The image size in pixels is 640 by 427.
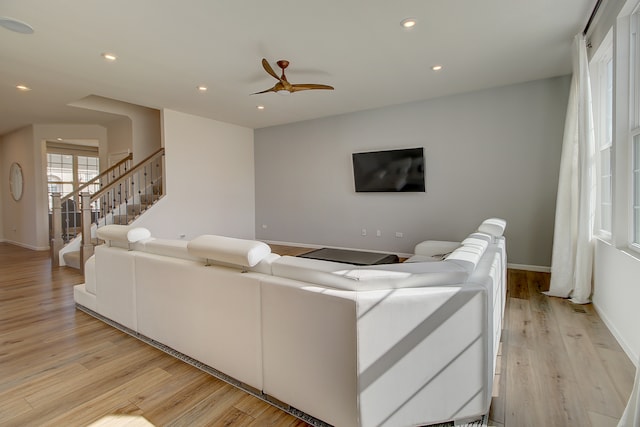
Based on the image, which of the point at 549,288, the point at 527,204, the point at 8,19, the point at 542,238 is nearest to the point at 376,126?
the point at 527,204

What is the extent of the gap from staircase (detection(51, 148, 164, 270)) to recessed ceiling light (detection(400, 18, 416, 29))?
15.6ft

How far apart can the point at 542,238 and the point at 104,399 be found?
5336 mm

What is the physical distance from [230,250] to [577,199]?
371 cm

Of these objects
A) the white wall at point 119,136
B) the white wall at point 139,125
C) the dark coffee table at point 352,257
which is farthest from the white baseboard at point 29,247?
the dark coffee table at point 352,257

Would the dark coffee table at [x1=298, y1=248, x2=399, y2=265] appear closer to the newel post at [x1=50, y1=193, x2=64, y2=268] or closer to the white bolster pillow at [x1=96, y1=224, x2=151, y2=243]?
the white bolster pillow at [x1=96, y1=224, x2=151, y2=243]

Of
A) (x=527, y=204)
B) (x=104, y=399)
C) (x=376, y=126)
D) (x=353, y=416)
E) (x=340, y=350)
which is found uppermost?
(x=376, y=126)

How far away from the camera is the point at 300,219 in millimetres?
6941

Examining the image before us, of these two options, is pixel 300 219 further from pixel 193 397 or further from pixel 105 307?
pixel 193 397

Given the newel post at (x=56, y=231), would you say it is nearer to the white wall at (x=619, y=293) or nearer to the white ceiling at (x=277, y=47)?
the white ceiling at (x=277, y=47)

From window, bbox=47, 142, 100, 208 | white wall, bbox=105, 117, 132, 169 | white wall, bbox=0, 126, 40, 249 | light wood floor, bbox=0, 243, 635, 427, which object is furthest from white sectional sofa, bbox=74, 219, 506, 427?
window, bbox=47, 142, 100, 208

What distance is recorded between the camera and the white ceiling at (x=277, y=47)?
2693 mm

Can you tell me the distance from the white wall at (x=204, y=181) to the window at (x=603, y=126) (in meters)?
6.20

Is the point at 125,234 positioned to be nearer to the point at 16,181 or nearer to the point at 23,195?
the point at 23,195

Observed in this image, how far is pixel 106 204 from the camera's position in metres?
5.85
